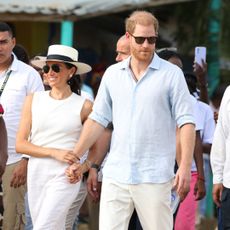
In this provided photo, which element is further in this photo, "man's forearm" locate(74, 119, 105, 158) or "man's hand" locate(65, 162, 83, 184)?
"man's hand" locate(65, 162, 83, 184)

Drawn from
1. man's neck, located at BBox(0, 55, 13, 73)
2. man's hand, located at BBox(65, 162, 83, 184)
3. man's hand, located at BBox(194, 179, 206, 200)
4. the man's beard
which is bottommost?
man's hand, located at BBox(194, 179, 206, 200)

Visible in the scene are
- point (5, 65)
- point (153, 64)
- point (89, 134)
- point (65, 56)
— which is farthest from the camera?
point (5, 65)

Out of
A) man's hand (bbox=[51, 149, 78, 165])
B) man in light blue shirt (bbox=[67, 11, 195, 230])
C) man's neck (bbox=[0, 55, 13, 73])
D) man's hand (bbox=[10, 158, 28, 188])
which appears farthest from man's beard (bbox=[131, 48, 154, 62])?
man's neck (bbox=[0, 55, 13, 73])

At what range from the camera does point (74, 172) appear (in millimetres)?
7746

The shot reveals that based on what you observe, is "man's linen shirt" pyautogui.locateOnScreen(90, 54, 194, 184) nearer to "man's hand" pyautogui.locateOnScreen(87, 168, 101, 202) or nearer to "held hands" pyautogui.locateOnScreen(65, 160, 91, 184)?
"held hands" pyautogui.locateOnScreen(65, 160, 91, 184)

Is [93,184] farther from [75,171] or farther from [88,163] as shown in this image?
[75,171]

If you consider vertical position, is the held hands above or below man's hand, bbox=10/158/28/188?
above

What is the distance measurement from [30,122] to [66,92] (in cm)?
37

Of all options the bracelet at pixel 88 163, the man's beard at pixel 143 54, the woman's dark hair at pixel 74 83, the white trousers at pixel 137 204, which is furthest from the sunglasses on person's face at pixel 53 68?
the white trousers at pixel 137 204

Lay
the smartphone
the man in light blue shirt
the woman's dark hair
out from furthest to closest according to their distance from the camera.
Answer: the smartphone, the woman's dark hair, the man in light blue shirt

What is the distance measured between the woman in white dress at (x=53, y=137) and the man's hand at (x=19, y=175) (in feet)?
1.68

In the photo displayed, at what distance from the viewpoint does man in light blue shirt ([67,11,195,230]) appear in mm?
7133

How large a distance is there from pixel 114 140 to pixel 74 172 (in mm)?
605

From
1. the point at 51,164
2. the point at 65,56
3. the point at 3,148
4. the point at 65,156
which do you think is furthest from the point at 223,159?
the point at 3,148
